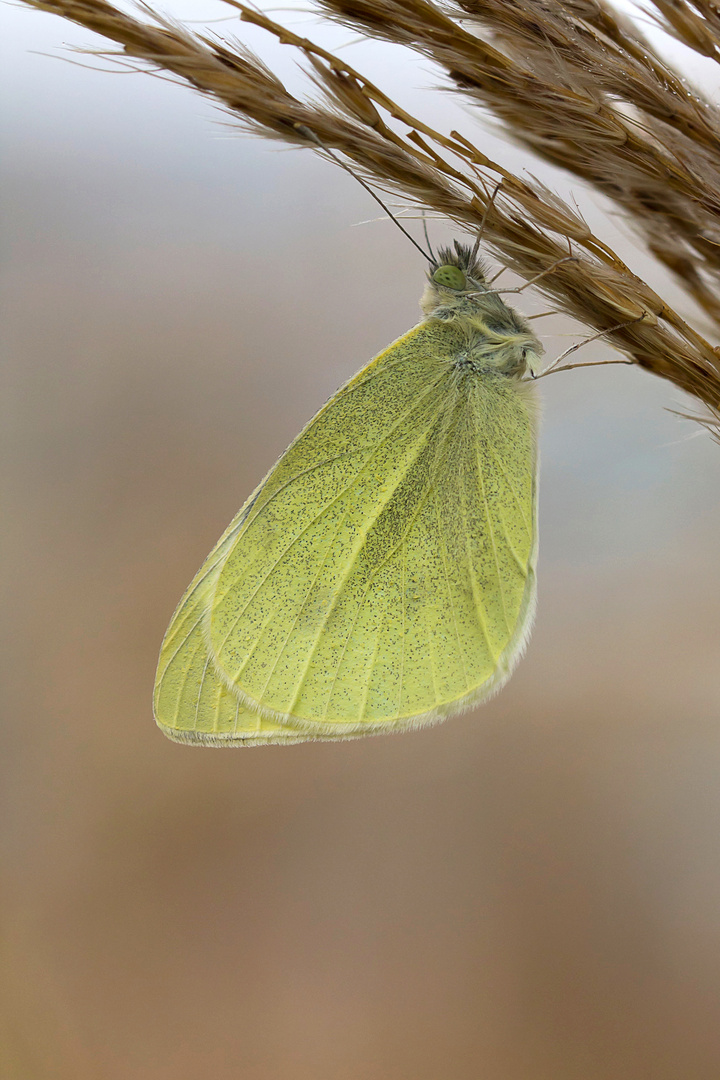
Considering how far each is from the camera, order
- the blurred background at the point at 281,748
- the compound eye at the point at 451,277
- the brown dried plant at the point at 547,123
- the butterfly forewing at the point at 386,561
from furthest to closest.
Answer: the blurred background at the point at 281,748 → the butterfly forewing at the point at 386,561 → the compound eye at the point at 451,277 → the brown dried plant at the point at 547,123

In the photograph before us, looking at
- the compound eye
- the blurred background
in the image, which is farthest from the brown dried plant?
the blurred background

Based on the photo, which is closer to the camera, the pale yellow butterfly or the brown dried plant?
the brown dried plant

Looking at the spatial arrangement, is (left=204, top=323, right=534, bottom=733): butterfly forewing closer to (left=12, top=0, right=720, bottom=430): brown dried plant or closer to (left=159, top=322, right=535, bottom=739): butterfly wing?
(left=159, top=322, right=535, bottom=739): butterfly wing

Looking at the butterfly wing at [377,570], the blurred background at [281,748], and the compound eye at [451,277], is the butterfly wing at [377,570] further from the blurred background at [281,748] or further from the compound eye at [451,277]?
the blurred background at [281,748]

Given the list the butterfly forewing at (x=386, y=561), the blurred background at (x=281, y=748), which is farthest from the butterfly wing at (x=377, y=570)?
the blurred background at (x=281, y=748)

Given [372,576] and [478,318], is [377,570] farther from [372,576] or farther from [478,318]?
[478,318]

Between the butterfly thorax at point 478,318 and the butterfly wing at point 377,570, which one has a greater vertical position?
the butterfly thorax at point 478,318

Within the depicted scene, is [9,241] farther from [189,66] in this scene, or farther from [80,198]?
[189,66]
